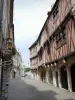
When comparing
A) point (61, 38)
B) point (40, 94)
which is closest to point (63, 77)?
point (61, 38)

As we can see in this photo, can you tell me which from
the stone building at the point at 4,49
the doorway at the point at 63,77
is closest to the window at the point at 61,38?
the doorway at the point at 63,77

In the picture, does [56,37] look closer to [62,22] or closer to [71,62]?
[62,22]

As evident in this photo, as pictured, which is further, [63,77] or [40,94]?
[63,77]

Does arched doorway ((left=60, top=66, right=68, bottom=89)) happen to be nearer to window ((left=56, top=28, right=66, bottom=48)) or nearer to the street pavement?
the street pavement

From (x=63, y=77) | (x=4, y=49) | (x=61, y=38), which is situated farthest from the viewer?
(x=63, y=77)

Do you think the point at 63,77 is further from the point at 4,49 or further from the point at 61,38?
the point at 4,49

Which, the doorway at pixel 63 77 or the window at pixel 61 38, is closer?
the window at pixel 61 38

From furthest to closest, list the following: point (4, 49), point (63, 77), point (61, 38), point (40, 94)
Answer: point (63, 77)
point (61, 38)
point (40, 94)
point (4, 49)

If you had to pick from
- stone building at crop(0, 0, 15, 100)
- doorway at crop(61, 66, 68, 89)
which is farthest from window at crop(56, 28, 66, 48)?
stone building at crop(0, 0, 15, 100)

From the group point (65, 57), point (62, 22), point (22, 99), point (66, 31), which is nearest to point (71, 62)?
point (65, 57)

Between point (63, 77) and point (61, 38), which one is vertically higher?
point (61, 38)

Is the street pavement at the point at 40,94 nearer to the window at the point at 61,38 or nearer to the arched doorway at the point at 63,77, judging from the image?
the arched doorway at the point at 63,77

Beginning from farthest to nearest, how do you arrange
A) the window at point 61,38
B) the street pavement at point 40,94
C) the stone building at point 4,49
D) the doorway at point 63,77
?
the doorway at point 63,77, the window at point 61,38, the street pavement at point 40,94, the stone building at point 4,49

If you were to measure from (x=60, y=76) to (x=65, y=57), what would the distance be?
399 centimetres
